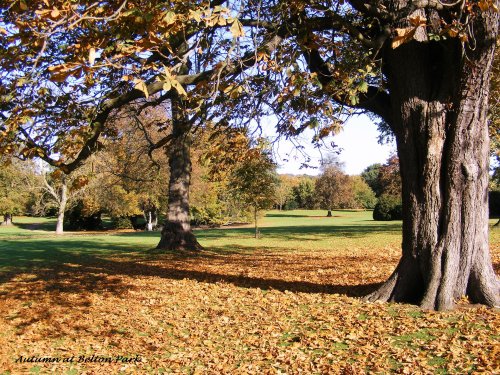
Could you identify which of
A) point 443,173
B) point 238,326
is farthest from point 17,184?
point 443,173

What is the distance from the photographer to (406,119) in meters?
6.47

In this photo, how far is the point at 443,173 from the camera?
20.5 feet

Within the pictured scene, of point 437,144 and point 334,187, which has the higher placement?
point 334,187

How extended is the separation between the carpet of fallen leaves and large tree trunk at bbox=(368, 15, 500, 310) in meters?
0.44

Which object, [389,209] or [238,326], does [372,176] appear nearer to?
[389,209]

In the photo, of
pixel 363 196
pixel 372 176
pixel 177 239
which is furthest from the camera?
pixel 372 176

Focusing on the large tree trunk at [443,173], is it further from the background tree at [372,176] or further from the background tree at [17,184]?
the background tree at [372,176]

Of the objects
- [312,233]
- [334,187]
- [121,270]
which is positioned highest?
[334,187]

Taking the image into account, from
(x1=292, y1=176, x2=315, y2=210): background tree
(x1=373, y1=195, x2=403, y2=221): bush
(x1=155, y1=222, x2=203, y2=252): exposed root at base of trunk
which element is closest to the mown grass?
(x1=155, y1=222, x2=203, y2=252): exposed root at base of trunk

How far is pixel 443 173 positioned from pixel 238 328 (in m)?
3.76

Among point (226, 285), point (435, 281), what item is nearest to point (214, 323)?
point (226, 285)

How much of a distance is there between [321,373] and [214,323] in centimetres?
242

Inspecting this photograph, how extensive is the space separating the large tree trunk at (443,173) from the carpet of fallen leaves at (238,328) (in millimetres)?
443

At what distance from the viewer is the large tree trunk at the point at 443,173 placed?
19.8ft
